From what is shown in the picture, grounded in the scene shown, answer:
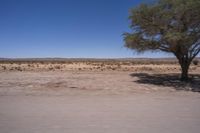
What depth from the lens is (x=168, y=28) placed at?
18.7 meters

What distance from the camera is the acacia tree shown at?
684 inches

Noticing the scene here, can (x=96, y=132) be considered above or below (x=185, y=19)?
below

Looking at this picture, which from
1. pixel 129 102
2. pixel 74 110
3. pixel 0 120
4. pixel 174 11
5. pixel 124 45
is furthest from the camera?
pixel 124 45

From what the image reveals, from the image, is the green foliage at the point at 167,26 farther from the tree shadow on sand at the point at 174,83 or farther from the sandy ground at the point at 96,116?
the sandy ground at the point at 96,116

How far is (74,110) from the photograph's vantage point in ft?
28.0

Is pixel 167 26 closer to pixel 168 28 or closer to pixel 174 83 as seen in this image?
pixel 168 28

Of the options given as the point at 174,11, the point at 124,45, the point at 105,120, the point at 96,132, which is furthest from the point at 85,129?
the point at 124,45

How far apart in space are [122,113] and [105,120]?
3.72ft

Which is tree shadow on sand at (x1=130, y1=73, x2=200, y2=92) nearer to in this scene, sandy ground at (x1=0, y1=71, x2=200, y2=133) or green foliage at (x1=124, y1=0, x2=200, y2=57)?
green foliage at (x1=124, y1=0, x2=200, y2=57)

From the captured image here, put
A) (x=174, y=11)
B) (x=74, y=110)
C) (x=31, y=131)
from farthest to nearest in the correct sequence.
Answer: (x=174, y=11) → (x=74, y=110) → (x=31, y=131)

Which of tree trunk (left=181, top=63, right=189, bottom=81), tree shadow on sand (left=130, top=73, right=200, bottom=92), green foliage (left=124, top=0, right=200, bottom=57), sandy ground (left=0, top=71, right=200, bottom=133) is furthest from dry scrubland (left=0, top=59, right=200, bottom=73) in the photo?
sandy ground (left=0, top=71, right=200, bottom=133)

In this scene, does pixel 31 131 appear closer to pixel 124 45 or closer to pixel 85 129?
pixel 85 129

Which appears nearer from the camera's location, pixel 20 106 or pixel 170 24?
pixel 20 106

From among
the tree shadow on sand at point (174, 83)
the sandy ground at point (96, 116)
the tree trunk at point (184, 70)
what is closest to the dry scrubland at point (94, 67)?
the tree trunk at point (184, 70)
